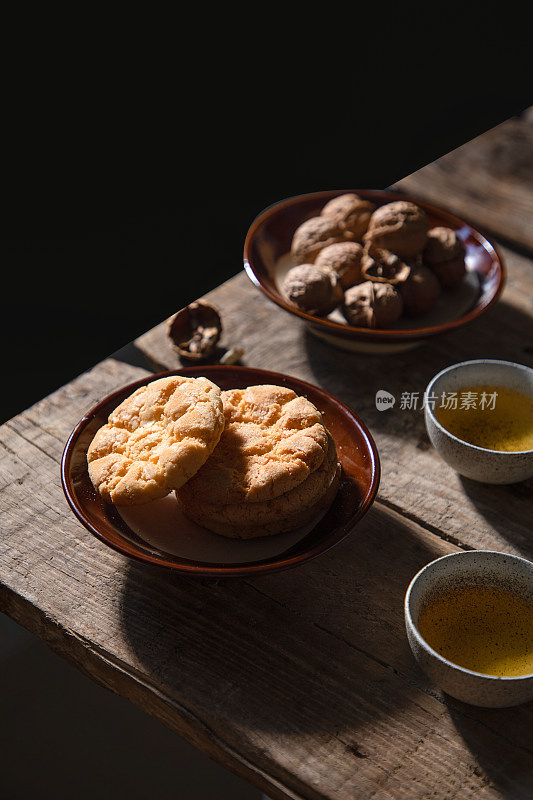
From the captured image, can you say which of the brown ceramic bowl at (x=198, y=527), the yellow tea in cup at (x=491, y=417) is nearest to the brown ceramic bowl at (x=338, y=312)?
the yellow tea in cup at (x=491, y=417)

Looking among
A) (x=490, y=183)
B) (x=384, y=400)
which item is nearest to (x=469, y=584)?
(x=384, y=400)

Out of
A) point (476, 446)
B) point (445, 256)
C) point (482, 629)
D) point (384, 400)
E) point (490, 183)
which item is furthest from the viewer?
point (490, 183)

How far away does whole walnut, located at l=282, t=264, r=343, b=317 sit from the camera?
131 centimetres

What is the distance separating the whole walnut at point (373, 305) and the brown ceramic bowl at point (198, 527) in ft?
0.92

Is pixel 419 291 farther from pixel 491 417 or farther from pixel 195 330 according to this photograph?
pixel 195 330

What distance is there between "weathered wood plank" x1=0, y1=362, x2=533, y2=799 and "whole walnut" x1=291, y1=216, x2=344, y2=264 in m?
0.53

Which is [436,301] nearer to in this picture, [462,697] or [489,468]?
[489,468]

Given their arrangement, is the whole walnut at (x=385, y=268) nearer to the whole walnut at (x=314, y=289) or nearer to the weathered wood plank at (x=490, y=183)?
the whole walnut at (x=314, y=289)

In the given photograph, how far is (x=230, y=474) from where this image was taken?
3.09ft

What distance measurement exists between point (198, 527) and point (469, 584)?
1.09 ft

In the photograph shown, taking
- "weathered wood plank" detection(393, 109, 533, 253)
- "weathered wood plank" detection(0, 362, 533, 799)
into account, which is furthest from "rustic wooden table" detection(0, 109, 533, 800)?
"weathered wood plank" detection(393, 109, 533, 253)

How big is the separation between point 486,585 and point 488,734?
0.16 meters

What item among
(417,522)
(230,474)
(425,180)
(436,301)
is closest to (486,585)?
(417,522)

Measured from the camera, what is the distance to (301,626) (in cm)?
96
